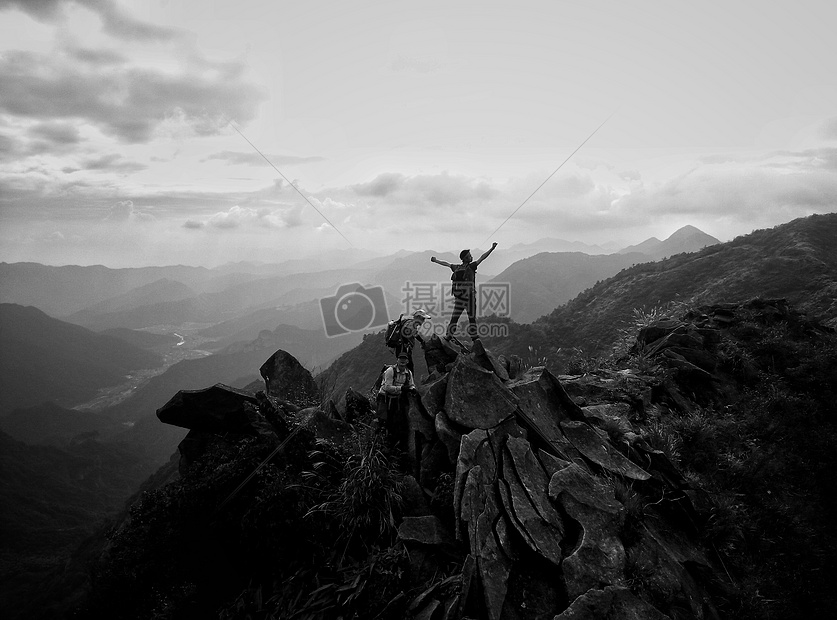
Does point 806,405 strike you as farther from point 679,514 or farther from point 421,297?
point 421,297

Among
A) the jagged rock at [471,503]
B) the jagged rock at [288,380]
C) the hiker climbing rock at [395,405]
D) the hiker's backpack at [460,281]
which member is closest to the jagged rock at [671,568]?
the jagged rock at [471,503]

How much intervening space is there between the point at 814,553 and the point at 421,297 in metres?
13.4

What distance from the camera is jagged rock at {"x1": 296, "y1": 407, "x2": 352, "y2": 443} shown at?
870 cm

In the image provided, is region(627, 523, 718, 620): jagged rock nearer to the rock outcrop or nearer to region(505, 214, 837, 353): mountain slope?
the rock outcrop

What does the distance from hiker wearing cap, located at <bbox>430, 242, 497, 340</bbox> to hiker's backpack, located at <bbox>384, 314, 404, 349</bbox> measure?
2750 mm

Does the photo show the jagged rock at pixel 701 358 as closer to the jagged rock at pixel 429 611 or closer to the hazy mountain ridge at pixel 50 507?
the jagged rock at pixel 429 611

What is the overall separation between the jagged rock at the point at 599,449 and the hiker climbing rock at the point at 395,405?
3633 mm

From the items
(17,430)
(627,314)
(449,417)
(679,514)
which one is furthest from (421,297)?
(17,430)

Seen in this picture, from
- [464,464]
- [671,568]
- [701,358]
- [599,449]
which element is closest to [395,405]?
[464,464]

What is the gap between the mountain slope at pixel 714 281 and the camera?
56125 millimetres

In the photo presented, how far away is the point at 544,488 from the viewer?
22.1 feet

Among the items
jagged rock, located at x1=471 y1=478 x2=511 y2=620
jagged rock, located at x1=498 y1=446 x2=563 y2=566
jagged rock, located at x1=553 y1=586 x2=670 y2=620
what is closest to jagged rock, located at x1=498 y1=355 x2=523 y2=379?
jagged rock, located at x1=498 y1=446 x2=563 y2=566

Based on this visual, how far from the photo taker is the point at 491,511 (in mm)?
6375

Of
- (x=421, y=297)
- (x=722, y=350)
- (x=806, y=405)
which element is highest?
(x=421, y=297)
